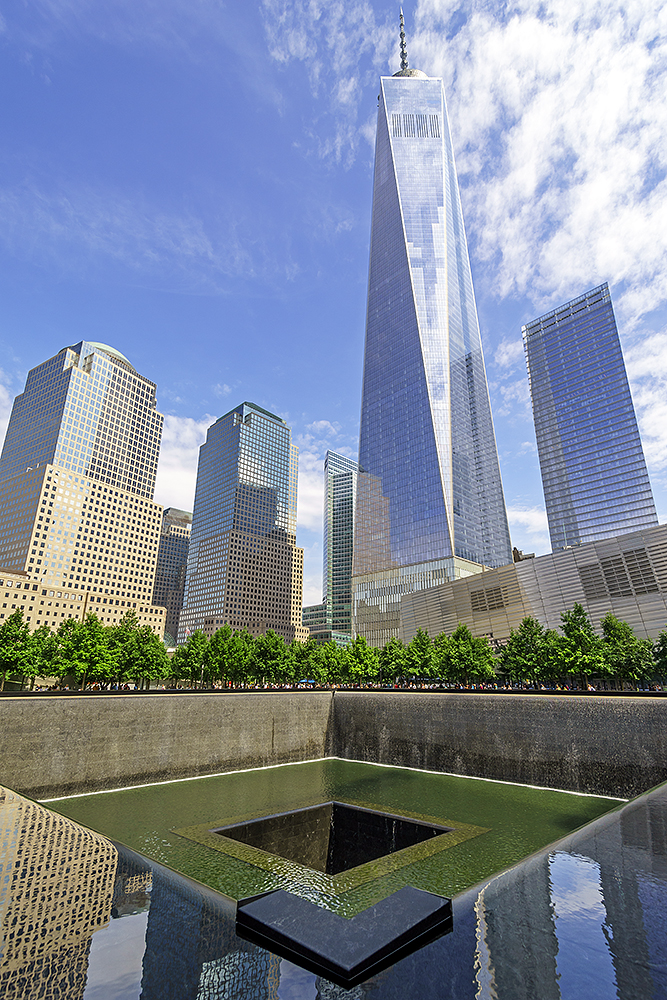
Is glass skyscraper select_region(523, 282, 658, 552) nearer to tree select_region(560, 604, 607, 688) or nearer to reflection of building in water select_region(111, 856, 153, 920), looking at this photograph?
tree select_region(560, 604, 607, 688)

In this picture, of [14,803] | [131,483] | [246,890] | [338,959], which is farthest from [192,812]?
[131,483]

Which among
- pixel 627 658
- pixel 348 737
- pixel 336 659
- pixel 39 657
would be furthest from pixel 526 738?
pixel 39 657

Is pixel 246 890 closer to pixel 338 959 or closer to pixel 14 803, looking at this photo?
pixel 14 803

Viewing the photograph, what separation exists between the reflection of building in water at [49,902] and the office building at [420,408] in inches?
5192

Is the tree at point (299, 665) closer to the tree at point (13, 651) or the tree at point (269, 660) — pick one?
the tree at point (269, 660)

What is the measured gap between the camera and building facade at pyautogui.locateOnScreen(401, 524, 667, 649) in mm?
69500

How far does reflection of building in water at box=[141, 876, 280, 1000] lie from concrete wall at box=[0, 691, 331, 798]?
29.1 m

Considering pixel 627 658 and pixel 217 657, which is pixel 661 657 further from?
pixel 217 657

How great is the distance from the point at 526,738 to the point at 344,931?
1300 inches

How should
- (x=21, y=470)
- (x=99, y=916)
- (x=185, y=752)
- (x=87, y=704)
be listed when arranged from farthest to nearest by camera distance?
(x=21, y=470) < (x=185, y=752) < (x=87, y=704) < (x=99, y=916)

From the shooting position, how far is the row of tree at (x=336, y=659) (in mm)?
59562

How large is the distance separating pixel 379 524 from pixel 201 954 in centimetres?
15516

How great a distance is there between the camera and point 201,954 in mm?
4438

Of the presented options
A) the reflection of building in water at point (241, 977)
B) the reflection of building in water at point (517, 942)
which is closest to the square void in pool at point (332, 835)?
the reflection of building in water at point (517, 942)
